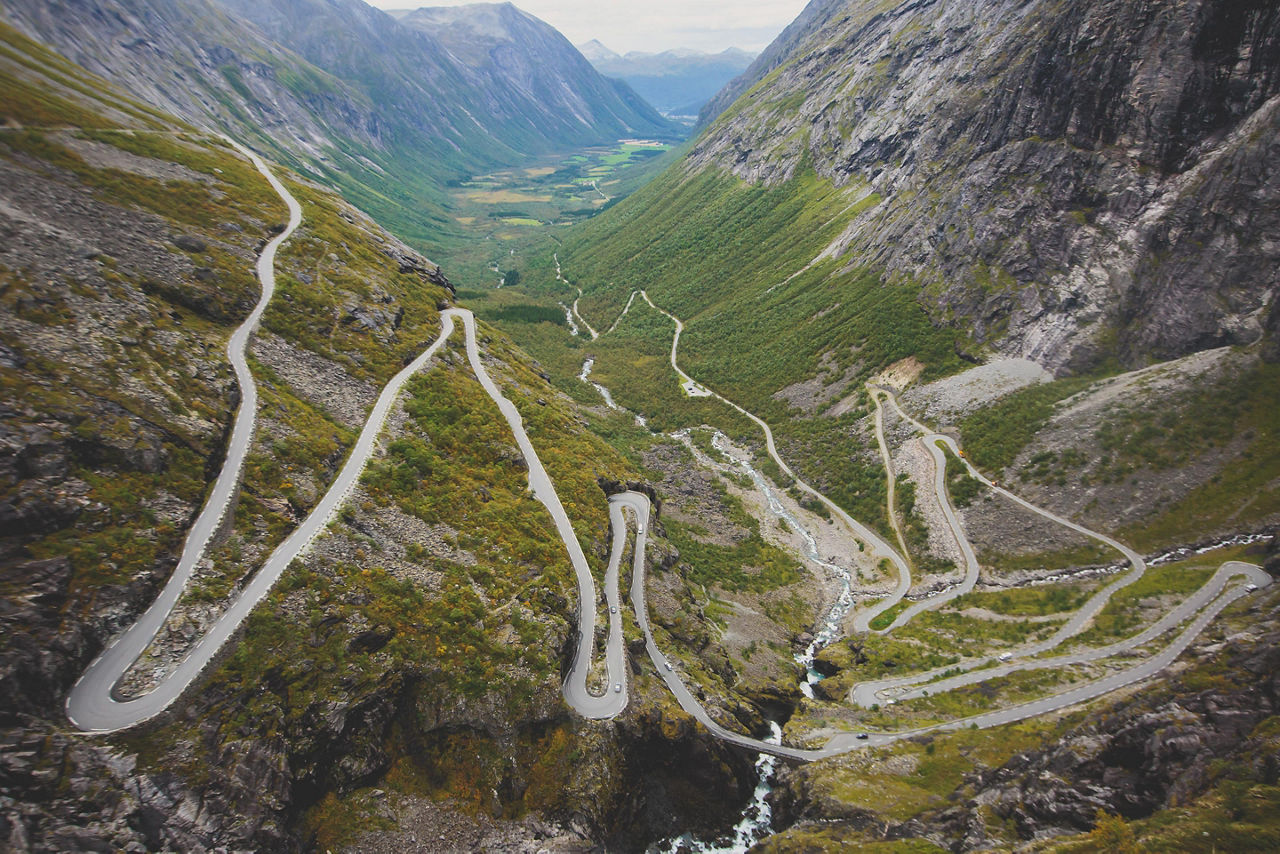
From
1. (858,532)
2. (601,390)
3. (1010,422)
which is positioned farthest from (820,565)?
(601,390)

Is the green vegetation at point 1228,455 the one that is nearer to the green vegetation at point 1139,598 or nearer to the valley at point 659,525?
the valley at point 659,525

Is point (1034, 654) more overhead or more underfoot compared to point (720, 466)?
more underfoot

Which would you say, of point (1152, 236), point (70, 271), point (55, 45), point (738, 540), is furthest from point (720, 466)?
point (55, 45)

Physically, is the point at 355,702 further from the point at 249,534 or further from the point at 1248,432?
the point at 1248,432

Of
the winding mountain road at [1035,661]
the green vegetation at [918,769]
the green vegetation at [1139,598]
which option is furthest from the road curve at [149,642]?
the green vegetation at [1139,598]

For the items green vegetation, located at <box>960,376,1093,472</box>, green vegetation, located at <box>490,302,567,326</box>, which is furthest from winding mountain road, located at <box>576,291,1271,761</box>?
green vegetation, located at <box>490,302,567,326</box>

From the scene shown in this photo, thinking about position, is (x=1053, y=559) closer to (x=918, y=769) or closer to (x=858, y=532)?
(x=858, y=532)
